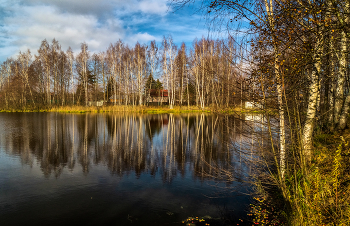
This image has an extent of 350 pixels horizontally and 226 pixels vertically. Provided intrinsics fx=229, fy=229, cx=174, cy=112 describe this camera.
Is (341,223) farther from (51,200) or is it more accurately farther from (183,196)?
(51,200)

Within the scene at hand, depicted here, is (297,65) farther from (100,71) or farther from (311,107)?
(100,71)

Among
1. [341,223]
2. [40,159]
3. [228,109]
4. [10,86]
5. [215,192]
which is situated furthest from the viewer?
[10,86]

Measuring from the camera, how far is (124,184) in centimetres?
677

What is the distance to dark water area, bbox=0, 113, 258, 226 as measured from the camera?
4.99m

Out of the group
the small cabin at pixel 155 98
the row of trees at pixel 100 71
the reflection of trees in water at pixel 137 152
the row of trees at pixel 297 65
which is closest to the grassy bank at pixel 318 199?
the row of trees at pixel 297 65

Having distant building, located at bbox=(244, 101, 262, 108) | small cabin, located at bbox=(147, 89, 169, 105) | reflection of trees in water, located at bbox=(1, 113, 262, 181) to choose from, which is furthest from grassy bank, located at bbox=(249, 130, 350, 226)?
small cabin, located at bbox=(147, 89, 169, 105)

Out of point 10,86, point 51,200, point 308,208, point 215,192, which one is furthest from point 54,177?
point 10,86

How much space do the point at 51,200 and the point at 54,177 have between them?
6.07ft

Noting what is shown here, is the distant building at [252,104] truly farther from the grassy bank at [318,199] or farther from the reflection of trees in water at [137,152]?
the grassy bank at [318,199]

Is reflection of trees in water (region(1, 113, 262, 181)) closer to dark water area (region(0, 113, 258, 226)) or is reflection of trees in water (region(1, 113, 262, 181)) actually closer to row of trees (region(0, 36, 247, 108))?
dark water area (region(0, 113, 258, 226))

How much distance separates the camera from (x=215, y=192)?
6250mm

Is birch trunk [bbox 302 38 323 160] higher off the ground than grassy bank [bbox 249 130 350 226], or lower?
higher

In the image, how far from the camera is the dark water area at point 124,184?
4988mm

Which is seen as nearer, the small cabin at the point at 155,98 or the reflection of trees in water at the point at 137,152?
the reflection of trees in water at the point at 137,152
